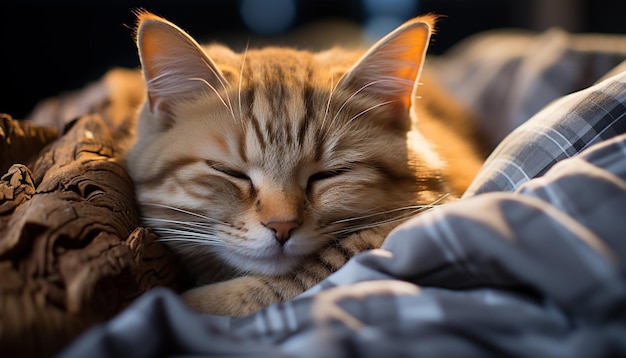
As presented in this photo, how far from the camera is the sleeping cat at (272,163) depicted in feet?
3.26

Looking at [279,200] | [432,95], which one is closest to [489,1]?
[432,95]

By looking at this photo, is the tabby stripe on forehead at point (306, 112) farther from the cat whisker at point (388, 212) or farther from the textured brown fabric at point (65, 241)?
the textured brown fabric at point (65, 241)

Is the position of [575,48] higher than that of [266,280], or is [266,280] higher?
[575,48]

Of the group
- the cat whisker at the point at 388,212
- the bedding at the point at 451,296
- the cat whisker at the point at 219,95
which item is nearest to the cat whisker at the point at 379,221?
the cat whisker at the point at 388,212

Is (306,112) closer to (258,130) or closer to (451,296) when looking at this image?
(258,130)

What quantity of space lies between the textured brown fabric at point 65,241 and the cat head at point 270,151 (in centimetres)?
10

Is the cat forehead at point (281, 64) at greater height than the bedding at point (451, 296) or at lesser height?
greater

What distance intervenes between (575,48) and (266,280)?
4.65 feet

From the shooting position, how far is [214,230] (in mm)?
1028

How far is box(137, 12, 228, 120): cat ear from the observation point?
1036 mm

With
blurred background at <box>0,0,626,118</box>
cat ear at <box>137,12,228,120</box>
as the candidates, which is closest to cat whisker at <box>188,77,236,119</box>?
cat ear at <box>137,12,228,120</box>

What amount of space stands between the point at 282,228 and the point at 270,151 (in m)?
0.17

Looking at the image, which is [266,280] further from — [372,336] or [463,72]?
[463,72]

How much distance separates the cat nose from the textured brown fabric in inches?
9.0
